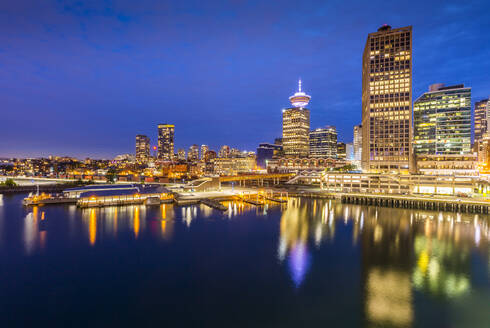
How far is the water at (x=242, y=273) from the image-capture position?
23109mm

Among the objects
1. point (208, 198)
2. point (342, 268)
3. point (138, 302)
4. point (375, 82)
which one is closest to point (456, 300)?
point (342, 268)

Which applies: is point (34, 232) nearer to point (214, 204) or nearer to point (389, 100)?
point (214, 204)

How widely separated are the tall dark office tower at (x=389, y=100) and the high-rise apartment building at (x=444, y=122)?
41351 millimetres

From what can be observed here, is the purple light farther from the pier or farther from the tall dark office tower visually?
the tall dark office tower

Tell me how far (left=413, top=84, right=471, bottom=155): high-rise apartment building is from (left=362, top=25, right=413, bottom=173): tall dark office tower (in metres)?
41.4

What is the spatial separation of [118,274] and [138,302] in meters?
7.82

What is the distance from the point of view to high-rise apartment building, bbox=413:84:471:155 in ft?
432

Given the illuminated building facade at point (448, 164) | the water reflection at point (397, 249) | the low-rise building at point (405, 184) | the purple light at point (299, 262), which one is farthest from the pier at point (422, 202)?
the illuminated building facade at point (448, 164)

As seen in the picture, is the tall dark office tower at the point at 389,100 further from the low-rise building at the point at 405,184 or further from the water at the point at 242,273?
the water at the point at 242,273

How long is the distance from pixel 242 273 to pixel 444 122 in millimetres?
152116

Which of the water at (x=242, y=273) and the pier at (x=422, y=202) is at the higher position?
the pier at (x=422, y=202)

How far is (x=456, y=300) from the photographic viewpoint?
84.1 ft

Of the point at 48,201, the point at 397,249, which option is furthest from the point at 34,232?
the point at 397,249

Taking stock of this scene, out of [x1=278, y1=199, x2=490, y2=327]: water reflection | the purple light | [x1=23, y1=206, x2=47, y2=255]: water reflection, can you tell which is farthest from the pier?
[x1=23, y1=206, x2=47, y2=255]: water reflection
